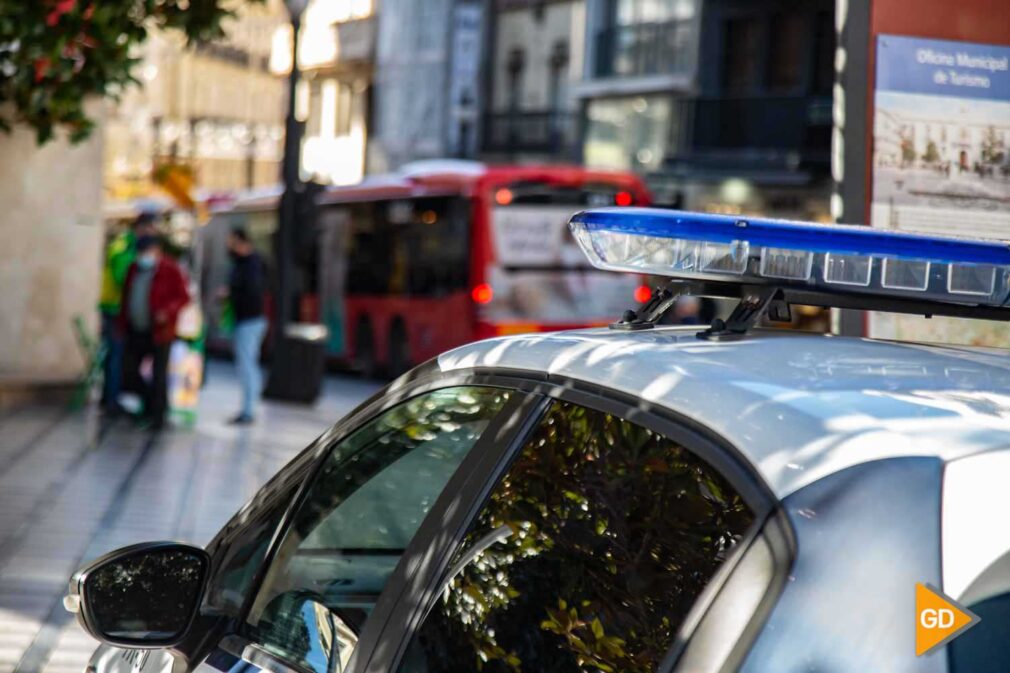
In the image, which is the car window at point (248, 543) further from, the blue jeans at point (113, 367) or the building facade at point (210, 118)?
the building facade at point (210, 118)

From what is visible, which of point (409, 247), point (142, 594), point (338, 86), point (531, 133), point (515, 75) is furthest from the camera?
point (338, 86)

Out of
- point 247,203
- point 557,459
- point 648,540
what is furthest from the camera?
point 247,203

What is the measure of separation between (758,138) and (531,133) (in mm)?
9782

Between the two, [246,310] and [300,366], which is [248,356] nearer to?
[246,310]

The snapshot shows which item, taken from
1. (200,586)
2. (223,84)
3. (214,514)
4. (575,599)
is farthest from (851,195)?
(223,84)

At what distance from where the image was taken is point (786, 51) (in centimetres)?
3753

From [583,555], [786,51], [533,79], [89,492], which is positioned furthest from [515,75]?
[583,555]

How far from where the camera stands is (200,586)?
9.14 feet

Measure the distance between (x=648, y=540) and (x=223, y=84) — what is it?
198ft

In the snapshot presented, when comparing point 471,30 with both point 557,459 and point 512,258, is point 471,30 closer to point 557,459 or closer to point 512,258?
point 512,258

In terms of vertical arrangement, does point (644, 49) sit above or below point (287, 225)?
above

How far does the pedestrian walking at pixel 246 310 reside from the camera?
55.5ft

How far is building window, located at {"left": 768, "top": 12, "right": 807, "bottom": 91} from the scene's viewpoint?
37.0 m

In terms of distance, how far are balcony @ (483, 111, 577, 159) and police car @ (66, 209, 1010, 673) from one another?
41.1m
